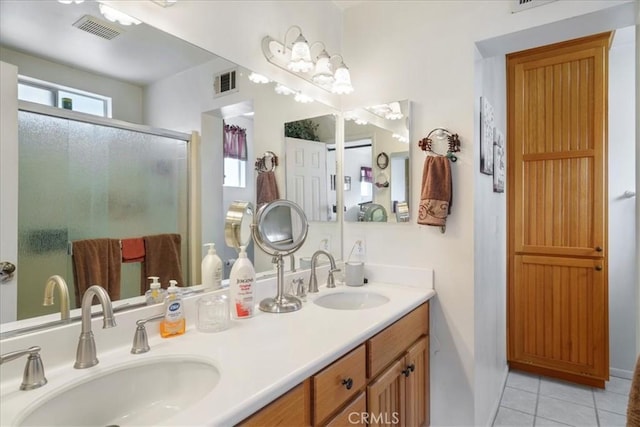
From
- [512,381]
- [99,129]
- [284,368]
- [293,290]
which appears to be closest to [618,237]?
[512,381]

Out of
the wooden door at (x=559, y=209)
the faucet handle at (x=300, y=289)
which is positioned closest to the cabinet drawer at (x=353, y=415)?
the faucet handle at (x=300, y=289)

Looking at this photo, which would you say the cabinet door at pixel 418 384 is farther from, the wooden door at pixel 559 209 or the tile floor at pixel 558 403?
the wooden door at pixel 559 209

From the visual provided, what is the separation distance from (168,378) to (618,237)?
319 centimetres

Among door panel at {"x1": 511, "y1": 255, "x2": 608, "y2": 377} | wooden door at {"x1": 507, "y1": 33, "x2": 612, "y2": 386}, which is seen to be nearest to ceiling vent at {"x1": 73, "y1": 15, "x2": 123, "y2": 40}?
wooden door at {"x1": 507, "y1": 33, "x2": 612, "y2": 386}

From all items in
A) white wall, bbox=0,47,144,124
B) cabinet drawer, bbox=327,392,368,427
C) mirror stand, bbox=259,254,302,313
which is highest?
white wall, bbox=0,47,144,124

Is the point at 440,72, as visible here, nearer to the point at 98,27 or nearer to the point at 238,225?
the point at 238,225

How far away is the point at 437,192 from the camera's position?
1731mm

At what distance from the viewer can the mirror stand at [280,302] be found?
1.45m

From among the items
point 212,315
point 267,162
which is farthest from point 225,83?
point 212,315

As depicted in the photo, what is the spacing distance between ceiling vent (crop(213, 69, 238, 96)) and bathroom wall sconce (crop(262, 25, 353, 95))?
27 cm

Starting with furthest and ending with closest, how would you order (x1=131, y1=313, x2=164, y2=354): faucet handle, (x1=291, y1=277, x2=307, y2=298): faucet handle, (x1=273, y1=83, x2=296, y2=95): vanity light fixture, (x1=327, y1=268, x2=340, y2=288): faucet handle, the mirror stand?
(x1=327, y1=268, x2=340, y2=288): faucet handle, (x1=273, y1=83, x2=296, y2=95): vanity light fixture, (x1=291, y1=277, x2=307, y2=298): faucet handle, the mirror stand, (x1=131, y1=313, x2=164, y2=354): faucet handle

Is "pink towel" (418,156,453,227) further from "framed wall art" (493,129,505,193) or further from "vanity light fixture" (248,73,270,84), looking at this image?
"vanity light fixture" (248,73,270,84)

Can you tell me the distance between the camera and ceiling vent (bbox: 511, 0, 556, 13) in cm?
157

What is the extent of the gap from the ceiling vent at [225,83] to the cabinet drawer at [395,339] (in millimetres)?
1186
